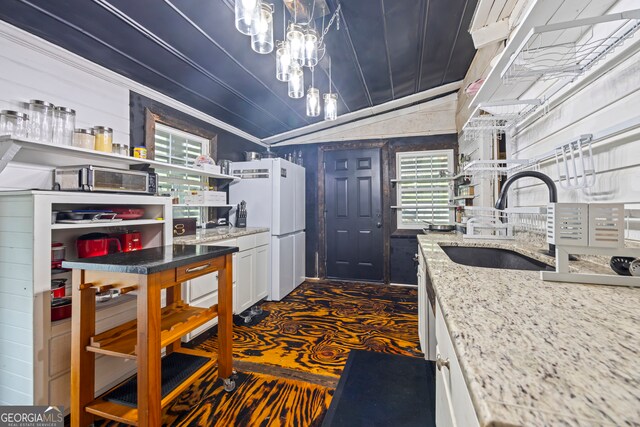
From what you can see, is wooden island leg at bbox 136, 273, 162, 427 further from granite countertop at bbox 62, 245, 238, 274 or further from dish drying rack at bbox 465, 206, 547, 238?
dish drying rack at bbox 465, 206, 547, 238

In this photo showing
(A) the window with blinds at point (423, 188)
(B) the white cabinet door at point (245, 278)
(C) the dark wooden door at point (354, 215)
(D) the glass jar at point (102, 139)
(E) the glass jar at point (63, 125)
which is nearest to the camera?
(E) the glass jar at point (63, 125)

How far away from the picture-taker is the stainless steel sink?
1479 millimetres

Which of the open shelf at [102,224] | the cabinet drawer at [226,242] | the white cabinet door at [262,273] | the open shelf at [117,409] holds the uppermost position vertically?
the open shelf at [102,224]

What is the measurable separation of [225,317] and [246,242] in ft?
4.18

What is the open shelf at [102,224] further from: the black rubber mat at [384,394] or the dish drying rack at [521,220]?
the dish drying rack at [521,220]

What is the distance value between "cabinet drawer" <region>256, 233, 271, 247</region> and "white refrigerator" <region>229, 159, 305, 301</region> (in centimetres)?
6

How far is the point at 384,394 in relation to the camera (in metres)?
Answer: 1.11

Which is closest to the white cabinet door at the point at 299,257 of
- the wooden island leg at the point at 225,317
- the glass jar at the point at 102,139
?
the wooden island leg at the point at 225,317

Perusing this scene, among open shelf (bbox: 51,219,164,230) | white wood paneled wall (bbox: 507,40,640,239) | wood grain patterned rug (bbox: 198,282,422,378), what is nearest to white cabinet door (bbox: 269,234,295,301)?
wood grain patterned rug (bbox: 198,282,422,378)

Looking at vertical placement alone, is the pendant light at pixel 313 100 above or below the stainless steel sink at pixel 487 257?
above

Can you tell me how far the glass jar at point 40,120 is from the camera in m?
1.60

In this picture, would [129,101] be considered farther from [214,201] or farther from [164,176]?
[214,201]

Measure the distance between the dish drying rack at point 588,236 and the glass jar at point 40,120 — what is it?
2501 mm

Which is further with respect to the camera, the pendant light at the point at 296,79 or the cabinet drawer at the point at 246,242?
the cabinet drawer at the point at 246,242
